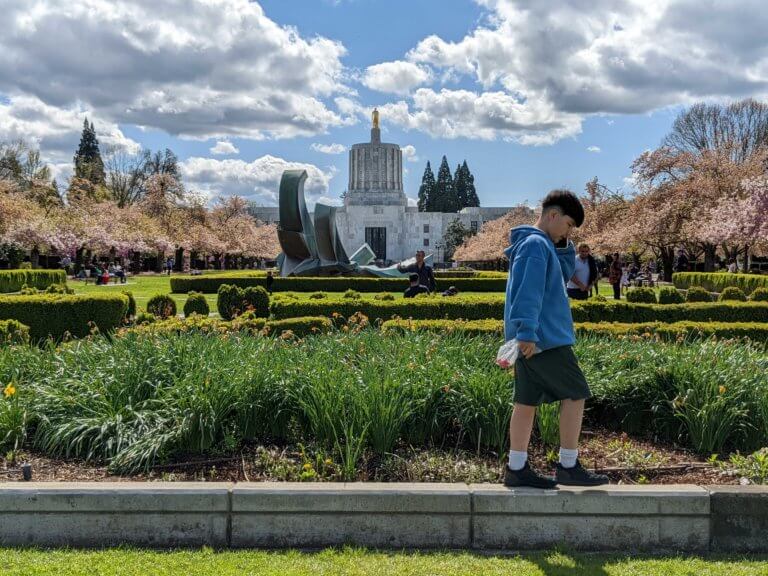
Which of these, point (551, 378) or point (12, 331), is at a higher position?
point (551, 378)

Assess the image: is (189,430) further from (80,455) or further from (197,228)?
(197,228)

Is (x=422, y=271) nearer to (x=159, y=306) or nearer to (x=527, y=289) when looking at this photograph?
(x=159, y=306)

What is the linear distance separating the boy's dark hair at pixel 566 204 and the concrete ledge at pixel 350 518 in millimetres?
1508

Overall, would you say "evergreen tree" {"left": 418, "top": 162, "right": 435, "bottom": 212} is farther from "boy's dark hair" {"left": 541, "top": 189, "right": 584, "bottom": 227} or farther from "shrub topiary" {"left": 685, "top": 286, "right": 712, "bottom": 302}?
"boy's dark hair" {"left": 541, "top": 189, "right": 584, "bottom": 227}

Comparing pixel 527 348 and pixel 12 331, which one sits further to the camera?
pixel 12 331

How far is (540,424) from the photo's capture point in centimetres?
432

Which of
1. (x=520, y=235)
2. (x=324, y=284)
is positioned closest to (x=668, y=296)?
(x=324, y=284)

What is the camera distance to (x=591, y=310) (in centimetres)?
1177

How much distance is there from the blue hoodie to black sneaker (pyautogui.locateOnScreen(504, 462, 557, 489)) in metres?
0.64

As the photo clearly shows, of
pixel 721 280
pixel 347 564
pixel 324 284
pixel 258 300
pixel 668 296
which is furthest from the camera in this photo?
pixel 721 280

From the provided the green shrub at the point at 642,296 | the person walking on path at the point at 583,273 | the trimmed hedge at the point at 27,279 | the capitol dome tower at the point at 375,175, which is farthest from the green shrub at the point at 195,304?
the capitol dome tower at the point at 375,175

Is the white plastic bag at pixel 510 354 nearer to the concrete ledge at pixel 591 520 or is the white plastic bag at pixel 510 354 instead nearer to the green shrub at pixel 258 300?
the concrete ledge at pixel 591 520

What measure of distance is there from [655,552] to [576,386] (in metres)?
0.86

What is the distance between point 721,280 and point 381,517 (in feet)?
79.5
